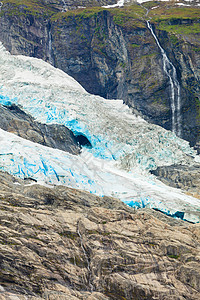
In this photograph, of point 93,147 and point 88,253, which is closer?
point 88,253

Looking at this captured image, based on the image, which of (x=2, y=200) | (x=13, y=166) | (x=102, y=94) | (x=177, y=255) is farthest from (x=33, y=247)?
(x=102, y=94)

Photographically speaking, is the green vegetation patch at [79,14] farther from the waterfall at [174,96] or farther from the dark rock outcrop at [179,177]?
the dark rock outcrop at [179,177]

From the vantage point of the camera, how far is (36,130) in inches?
1612

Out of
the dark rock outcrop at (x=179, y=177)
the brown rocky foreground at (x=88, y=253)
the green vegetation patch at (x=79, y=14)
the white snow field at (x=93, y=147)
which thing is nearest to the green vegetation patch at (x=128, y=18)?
the green vegetation patch at (x=79, y=14)

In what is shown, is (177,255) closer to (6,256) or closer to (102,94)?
(6,256)

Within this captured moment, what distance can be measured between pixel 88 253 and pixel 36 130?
69.8 feet

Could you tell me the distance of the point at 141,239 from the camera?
22641 mm

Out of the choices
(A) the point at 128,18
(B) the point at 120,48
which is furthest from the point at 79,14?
(B) the point at 120,48

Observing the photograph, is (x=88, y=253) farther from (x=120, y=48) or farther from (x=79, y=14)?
(x=79, y=14)

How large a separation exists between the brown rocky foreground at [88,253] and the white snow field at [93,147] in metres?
7.32

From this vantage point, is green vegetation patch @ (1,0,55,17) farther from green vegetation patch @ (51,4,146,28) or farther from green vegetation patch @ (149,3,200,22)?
green vegetation patch @ (149,3,200,22)

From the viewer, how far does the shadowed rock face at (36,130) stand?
39562mm

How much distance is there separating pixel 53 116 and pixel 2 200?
67.0ft

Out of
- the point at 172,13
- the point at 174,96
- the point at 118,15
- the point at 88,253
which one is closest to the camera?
the point at 88,253
